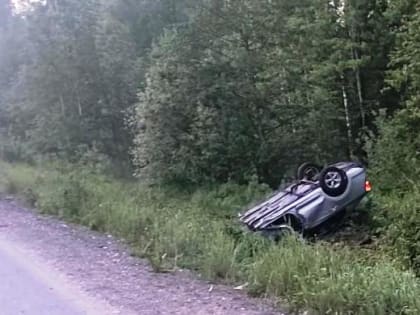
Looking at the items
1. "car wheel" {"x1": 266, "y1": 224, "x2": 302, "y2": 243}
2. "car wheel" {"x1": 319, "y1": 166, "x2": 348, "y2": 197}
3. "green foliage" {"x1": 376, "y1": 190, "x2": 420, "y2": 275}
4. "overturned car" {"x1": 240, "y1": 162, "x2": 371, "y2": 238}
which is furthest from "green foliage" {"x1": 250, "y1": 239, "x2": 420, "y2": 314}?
"car wheel" {"x1": 319, "y1": 166, "x2": 348, "y2": 197}

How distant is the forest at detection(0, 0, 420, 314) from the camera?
24.8ft

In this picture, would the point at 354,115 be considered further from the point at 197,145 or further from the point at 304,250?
the point at 304,250

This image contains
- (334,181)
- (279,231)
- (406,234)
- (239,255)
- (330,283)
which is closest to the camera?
(330,283)

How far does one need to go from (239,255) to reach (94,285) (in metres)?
1.99

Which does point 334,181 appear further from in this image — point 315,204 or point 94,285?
point 94,285

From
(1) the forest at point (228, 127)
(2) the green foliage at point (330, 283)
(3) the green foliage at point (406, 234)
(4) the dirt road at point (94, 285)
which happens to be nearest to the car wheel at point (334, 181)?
(1) the forest at point (228, 127)

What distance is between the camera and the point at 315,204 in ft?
34.5

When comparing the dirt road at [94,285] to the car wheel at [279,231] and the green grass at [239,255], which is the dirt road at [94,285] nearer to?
the green grass at [239,255]

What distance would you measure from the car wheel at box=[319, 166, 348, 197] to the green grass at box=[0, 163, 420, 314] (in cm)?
139

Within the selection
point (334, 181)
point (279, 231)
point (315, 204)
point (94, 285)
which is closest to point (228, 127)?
point (334, 181)

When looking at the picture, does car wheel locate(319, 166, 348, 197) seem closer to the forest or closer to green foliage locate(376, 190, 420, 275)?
the forest

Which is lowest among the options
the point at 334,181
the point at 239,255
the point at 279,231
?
the point at 279,231

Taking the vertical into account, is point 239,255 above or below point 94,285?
below

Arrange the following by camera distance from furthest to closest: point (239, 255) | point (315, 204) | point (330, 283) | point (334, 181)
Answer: point (334, 181) → point (315, 204) → point (239, 255) → point (330, 283)
